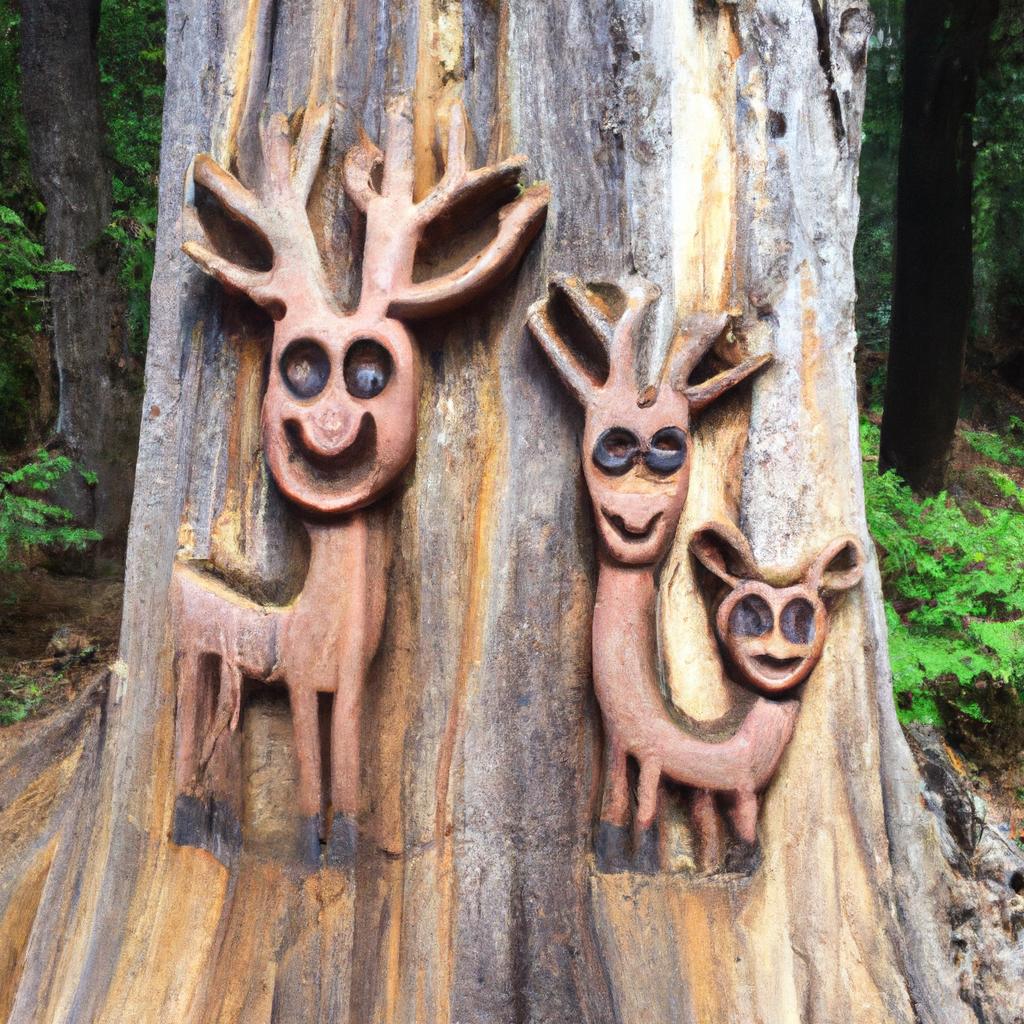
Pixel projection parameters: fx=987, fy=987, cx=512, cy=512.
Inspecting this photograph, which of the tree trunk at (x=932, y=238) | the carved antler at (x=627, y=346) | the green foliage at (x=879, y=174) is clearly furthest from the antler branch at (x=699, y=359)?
the green foliage at (x=879, y=174)

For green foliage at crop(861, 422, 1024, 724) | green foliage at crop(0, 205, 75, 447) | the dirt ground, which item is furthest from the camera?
green foliage at crop(0, 205, 75, 447)

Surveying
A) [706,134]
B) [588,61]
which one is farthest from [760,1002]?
[588,61]

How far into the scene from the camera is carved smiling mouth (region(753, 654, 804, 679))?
197 centimetres

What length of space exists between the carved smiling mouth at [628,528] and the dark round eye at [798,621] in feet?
1.02

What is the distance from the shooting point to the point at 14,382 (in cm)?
855

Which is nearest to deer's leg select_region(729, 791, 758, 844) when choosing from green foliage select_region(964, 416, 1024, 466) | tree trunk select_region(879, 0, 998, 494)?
tree trunk select_region(879, 0, 998, 494)

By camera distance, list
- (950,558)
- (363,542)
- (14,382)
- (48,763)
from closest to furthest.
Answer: (363,542) → (48,763) → (950,558) → (14,382)

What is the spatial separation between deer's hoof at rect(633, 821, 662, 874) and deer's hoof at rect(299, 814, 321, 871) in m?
0.64

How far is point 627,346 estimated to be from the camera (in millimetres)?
2062

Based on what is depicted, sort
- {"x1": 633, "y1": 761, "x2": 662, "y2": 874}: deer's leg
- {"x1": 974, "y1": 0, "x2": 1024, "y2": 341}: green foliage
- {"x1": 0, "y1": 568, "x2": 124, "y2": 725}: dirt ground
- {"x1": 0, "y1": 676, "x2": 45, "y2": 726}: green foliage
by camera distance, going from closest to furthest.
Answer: {"x1": 633, "y1": 761, "x2": 662, "y2": 874}: deer's leg
{"x1": 0, "y1": 676, "x2": 45, "y2": 726}: green foliage
{"x1": 0, "y1": 568, "x2": 124, "y2": 725}: dirt ground
{"x1": 974, "y1": 0, "x2": 1024, "y2": 341}: green foliage

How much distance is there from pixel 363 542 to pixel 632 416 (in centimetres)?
62

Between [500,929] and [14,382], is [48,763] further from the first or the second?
[14,382]

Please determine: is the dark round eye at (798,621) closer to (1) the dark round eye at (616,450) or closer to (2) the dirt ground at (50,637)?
(1) the dark round eye at (616,450)

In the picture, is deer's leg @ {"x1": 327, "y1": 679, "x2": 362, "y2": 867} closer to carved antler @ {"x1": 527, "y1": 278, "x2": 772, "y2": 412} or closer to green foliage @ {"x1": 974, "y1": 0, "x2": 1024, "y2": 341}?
carved antler @ {"x1": 527, "y1": 278, "x2": 772, "y2": 412}
